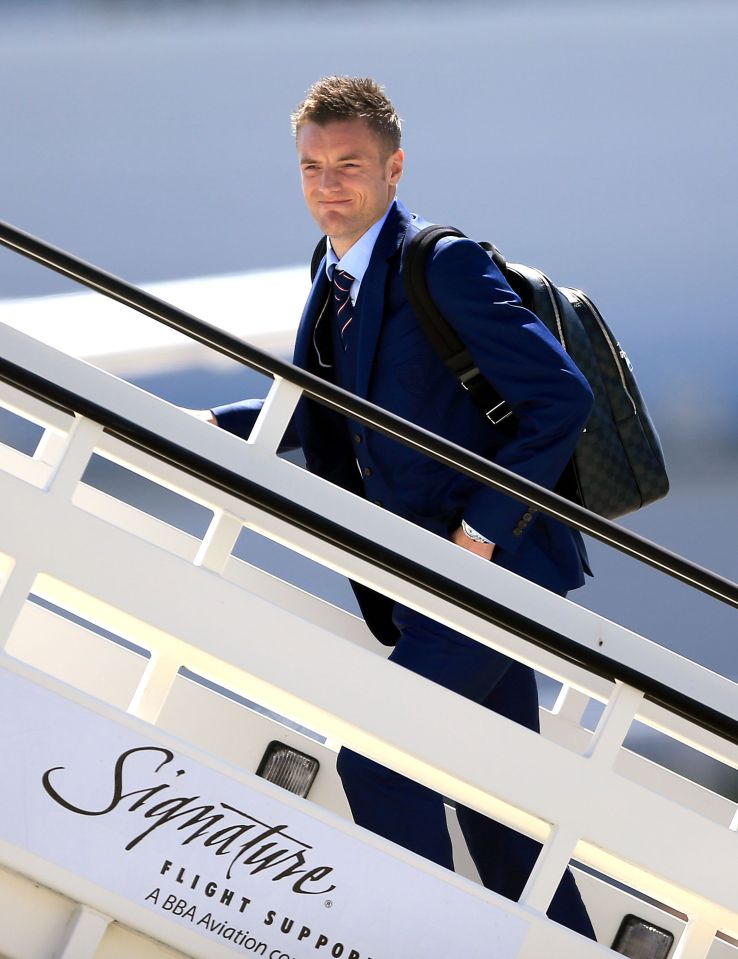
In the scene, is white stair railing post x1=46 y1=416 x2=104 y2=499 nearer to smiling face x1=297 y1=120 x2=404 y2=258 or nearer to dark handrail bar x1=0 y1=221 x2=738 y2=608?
dark handrail bar x1=0 y1=221 x2=738 y2=608

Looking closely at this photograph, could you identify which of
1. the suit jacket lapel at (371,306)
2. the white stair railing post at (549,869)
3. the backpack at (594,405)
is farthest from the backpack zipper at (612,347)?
the white stair railing post at (549,869)

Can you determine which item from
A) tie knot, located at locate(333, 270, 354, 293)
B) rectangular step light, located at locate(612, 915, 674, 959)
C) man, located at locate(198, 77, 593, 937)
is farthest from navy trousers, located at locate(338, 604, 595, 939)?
tie knot, located at locate(333, 270, 354, 293)

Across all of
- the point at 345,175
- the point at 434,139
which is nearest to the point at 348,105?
the point at 345,175

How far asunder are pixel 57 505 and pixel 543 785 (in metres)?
0.86

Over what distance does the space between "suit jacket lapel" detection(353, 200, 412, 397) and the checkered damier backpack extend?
6cm

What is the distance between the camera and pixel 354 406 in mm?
1749

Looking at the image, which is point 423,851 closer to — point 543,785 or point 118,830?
point 543,785

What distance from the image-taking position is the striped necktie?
2047 millimetres

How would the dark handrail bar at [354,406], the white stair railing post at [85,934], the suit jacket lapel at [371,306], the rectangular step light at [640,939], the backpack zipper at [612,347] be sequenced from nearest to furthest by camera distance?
the white stair railing post at [85,934] → the dark handrail bar at [354,406] → the suit jacket lapel at [371,306] → the backpack zipper at [612,347] → the rectangular step light at [640,939]

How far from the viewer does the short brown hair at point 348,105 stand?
6.59 ft

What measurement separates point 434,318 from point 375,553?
1.46 feet

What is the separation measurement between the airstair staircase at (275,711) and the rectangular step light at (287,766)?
20.8 inches

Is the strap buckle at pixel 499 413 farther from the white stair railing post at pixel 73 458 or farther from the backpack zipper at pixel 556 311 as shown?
the white stair railing post at pixel 73 458

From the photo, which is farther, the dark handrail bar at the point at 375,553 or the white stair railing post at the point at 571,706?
the white stair railing post at the point at 571,706
